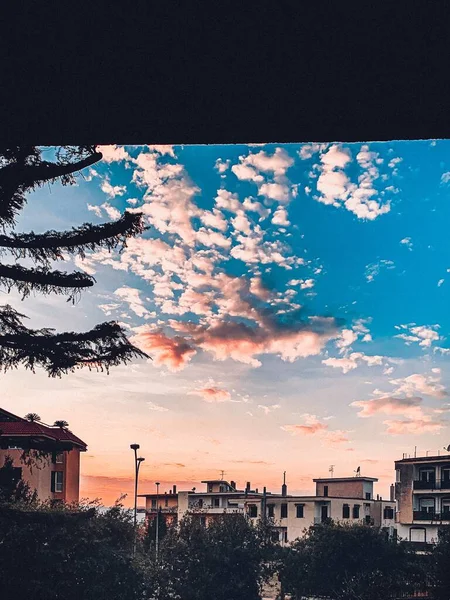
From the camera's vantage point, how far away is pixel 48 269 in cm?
384

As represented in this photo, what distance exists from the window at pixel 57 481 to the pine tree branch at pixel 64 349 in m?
20.7

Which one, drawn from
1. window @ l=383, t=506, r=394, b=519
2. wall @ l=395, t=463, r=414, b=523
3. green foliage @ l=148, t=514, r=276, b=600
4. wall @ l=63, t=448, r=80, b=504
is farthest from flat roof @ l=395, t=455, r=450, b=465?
wall @ l=63, t=448, r=80, b=504

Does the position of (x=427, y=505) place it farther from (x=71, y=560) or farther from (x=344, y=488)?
(x=71, y=560)

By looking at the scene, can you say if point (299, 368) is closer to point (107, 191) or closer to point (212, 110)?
point (107, 191)

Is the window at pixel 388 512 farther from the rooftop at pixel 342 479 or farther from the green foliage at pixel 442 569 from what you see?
the green foliage at pixel 442 569

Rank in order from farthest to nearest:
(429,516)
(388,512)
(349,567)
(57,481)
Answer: (388,512), (429,516), (57,481), (349,567)

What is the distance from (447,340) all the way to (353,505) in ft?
89.2

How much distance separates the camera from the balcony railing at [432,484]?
2584 cm

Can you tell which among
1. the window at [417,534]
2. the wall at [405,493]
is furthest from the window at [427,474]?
the window at [417,534]

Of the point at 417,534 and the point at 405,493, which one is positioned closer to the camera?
the point at 417,534

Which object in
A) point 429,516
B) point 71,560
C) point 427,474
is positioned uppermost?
point 427,474

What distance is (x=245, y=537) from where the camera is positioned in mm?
20453

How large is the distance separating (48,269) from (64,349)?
2.45ft

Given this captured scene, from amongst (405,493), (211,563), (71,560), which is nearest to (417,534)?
(405,493)
